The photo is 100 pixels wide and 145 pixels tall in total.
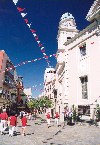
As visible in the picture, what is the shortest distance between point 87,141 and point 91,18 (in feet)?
43.8

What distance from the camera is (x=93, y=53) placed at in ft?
70.3

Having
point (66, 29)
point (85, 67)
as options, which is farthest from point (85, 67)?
point (66, 29)

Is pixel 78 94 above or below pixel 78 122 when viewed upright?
above

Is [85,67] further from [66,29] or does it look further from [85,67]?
[66,29]

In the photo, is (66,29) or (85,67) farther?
(66,29)

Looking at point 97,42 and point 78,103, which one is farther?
point 78,103

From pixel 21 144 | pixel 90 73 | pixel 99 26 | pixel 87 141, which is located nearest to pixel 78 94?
pixel 90 73

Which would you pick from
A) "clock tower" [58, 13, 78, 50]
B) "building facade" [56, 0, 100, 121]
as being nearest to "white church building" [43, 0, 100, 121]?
"building facade" [56, 0, 100, 121]

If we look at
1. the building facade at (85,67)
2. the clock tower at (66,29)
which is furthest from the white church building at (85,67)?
the clock tower at (66,29)

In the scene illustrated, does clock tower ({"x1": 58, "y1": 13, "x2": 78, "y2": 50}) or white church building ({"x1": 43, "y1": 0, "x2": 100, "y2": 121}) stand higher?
clock tower ({"x1": 58, "y1": 13, "x2": 78, "y2": 50})

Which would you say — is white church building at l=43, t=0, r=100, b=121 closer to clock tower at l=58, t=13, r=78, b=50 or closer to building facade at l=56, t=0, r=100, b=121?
building facade at l=56, t=0, r=100, b=121

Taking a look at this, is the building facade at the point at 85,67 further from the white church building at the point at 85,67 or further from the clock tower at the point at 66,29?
the clock tower at the point at 66,29

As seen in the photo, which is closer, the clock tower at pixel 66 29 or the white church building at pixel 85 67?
the white church building at pixel 85 67

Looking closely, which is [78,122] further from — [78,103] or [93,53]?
[93,53]
